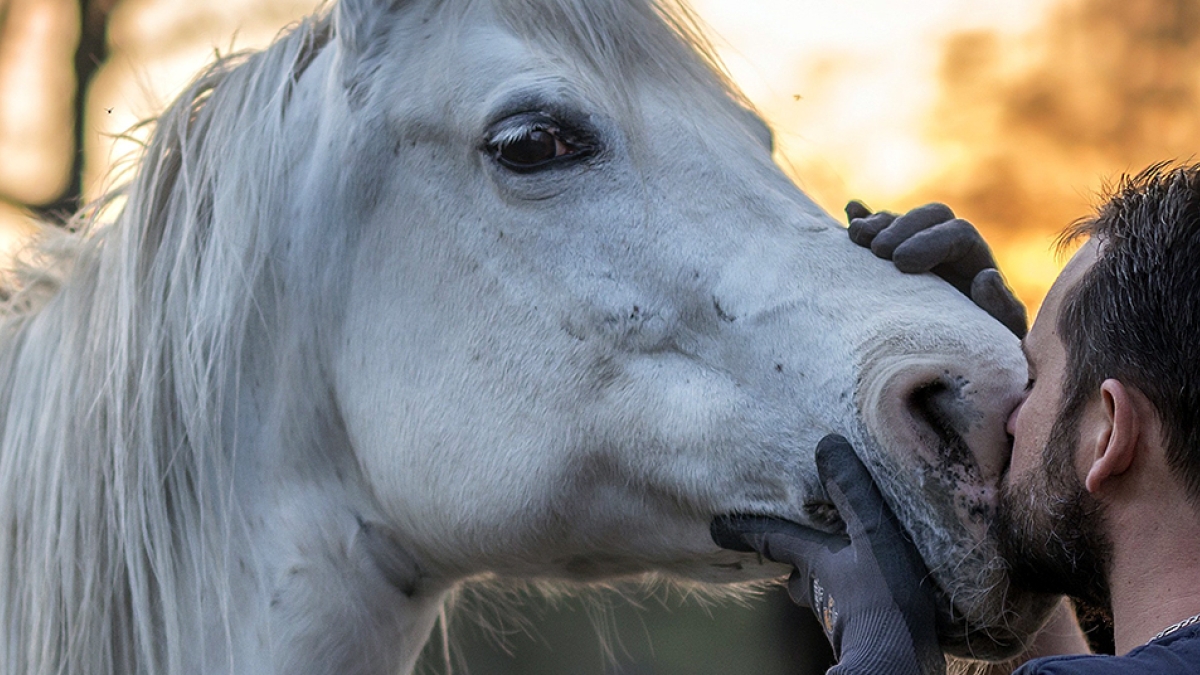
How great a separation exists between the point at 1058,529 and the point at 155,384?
55.0 inches

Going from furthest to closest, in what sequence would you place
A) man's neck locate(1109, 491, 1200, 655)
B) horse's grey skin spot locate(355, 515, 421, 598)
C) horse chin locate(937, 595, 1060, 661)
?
1. horse's grey skin spot locate(355, 515, 421, 598)
2. horse chin locate(937, 595, 1060, 661)
3. man's neck locate(1109, 491, 1200, 655)

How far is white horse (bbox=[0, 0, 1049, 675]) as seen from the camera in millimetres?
1581

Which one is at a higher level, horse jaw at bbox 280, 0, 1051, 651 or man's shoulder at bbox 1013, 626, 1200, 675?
horse jaw at bbox 280, 0, 1051, 651

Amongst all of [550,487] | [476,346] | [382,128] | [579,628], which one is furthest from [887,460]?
[579,628]

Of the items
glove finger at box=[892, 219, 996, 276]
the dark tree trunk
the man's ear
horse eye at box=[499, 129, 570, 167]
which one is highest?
the dark tree trunk

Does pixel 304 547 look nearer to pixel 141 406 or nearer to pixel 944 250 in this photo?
pixel 141 406

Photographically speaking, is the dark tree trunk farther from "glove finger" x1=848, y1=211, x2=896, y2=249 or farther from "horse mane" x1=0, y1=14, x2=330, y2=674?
"glove finger" x1=848, y1=211, x2=896, y2=249

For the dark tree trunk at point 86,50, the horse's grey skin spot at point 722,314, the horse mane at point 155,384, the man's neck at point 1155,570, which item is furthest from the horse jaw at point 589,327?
the dark tree trunk at point 86,50

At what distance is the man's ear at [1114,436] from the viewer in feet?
3.76

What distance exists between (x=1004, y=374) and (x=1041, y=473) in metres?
0.15

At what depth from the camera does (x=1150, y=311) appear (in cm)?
117

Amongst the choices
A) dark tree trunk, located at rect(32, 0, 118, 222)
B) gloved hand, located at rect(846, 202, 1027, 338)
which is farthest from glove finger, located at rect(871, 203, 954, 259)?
dark tree trunk, located at rect(32, 0, 118, 222)

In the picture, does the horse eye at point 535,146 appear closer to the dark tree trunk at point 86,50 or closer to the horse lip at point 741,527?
the horse lip at point 741,527

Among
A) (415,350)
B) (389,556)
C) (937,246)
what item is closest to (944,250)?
(937,246)
